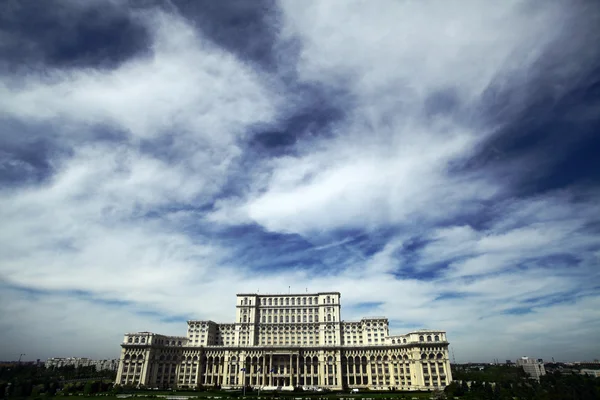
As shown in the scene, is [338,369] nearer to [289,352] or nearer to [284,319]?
[289,352]

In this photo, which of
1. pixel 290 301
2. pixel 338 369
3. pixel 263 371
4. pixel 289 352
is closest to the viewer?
pixel 338 369

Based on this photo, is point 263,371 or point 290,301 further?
point 290,301

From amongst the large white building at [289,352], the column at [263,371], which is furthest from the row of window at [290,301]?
the column at [263,371]

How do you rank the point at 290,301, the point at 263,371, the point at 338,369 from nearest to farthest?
the point at 338,369
the point at 263,371
the point at 290,301

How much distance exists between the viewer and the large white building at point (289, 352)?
120438 millimetres

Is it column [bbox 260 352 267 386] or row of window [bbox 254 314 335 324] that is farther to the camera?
row of window [bbox 254 314 335 324]

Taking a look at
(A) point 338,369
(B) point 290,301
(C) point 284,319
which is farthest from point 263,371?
(B) point 290,301

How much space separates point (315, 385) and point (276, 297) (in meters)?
36.1

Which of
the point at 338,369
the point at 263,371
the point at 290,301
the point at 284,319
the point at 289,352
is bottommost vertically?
the point at 263,371

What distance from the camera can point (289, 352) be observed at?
5049 inches

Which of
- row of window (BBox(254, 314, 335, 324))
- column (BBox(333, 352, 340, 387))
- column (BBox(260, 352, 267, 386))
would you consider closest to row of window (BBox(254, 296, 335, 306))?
row of window (BBox(254, 314, 335, 324))

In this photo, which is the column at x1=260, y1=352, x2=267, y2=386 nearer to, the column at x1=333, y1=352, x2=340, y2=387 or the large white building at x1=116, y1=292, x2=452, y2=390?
the large white building at x1=116, y1=292, x2=452, y2=390

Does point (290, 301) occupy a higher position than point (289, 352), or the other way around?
point (290, 301)

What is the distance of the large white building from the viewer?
12044cm
